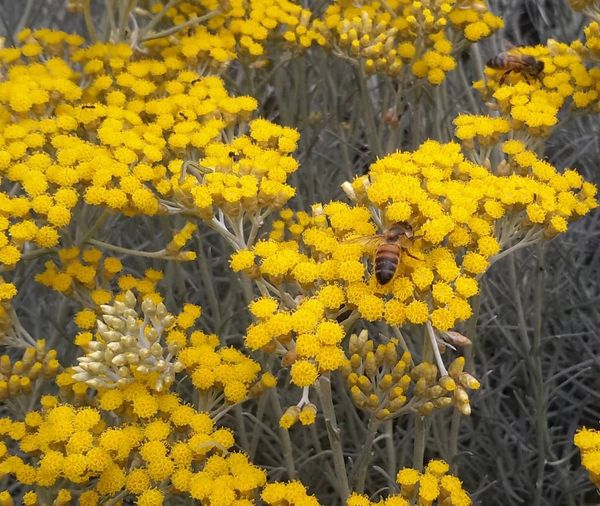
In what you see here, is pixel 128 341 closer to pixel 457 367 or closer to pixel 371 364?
pixel 371 364

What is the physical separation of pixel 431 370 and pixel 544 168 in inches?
28.0

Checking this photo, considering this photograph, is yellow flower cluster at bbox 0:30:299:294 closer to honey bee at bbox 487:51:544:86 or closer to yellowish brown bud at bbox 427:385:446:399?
yellowish brown bud at bbox 427:385:446:399

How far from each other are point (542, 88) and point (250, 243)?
1.15m

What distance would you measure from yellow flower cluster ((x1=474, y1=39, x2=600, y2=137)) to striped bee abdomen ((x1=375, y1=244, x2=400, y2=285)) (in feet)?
2.72

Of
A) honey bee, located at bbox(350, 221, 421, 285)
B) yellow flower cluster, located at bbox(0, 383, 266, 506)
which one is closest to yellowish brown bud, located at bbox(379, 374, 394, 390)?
honey bee, located at bbox(350, 221, 421, 285)

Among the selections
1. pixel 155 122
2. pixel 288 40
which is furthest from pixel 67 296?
pixel 288 40

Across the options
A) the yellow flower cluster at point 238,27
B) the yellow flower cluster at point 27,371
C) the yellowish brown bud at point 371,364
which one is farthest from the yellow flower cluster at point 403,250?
the yellow flower cluster at point 238,27

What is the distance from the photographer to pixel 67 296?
229 centimetres

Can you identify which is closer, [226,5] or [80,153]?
[80,153]

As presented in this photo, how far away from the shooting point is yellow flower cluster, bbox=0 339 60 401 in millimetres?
2107

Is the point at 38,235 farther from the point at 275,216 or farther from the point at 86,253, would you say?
the point at 275,216

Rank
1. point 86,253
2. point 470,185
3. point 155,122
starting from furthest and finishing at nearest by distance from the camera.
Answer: point 155,122, point 86,253, point 470,185

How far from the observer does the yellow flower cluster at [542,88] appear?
2334 millimetres

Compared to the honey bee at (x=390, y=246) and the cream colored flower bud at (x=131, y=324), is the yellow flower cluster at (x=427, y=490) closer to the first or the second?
the honey bee at (x=390, y=246)
